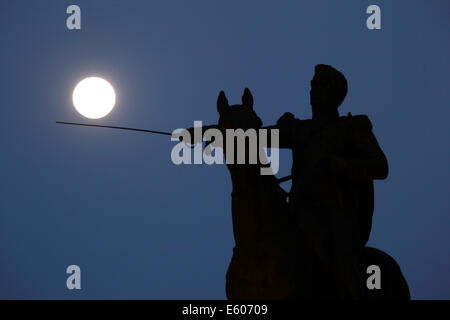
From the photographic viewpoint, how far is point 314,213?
24.3 ft

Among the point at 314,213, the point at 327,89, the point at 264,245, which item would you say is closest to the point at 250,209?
the point at 264,245

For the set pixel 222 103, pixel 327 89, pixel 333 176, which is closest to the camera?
pixel 222 103

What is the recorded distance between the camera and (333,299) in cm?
709

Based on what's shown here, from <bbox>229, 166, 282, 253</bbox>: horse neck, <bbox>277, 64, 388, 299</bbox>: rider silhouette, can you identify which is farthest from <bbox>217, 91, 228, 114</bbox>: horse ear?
<bbox>277, 64, 388, 299</bbox>: rider silhouette

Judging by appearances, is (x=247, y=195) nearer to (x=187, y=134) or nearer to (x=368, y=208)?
(x=187, y=134)

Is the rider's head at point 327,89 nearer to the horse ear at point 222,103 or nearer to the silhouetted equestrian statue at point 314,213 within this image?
the silhouetted equestrian statue at point 314,213

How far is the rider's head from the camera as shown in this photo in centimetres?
827

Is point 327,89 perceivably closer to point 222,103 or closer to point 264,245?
point 222,103

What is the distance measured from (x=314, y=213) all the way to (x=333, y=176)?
19.2 inches

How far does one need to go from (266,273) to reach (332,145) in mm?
1747

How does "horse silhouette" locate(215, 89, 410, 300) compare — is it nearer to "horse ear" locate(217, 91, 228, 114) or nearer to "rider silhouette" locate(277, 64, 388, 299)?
"horse ear" locate(217, 91, 228, 114)

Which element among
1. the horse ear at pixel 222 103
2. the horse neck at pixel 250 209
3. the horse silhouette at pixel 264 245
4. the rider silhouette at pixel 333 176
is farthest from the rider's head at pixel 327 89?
the horse neck at pixel 250 209
